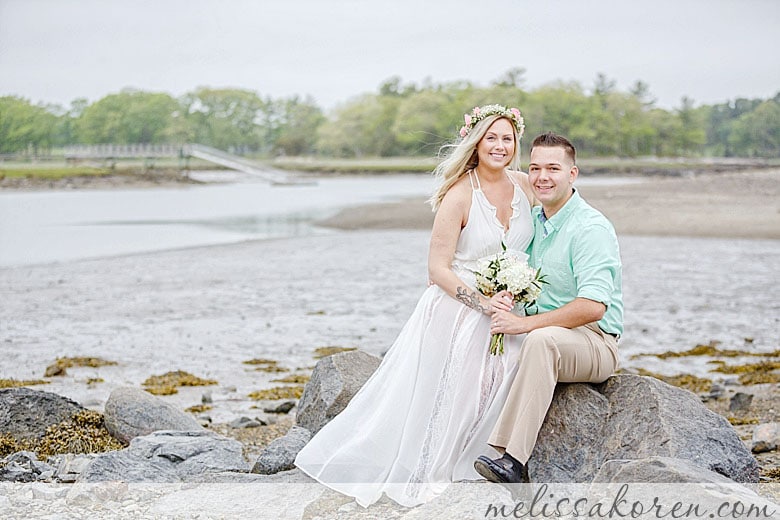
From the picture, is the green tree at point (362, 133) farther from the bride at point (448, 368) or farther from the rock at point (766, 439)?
the bride at point (448, 368)

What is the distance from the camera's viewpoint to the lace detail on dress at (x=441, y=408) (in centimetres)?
542

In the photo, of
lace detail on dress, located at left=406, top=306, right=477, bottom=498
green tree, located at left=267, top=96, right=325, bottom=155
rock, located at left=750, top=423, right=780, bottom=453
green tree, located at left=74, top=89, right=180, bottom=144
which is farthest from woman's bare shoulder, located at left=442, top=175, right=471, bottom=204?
green tree, located at left=267, top=96, right=325, bottom=155

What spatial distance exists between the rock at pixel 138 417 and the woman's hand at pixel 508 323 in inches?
137

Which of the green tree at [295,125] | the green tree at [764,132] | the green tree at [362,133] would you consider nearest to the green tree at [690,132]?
the green tree at [764,132]

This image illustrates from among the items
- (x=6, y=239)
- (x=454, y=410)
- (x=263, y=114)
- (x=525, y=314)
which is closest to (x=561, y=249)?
(x=525, y=314)

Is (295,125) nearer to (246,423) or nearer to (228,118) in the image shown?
(228,118)

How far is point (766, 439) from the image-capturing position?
6.96 m

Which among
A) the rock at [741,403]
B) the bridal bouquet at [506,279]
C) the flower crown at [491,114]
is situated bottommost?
the rock at [741,403]

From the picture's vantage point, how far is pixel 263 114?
454 feet

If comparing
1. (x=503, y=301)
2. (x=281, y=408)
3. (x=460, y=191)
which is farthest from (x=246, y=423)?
(x=503, y=301)

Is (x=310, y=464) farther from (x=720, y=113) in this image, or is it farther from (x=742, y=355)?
(x=720, y=113)

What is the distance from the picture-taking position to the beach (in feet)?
37.5

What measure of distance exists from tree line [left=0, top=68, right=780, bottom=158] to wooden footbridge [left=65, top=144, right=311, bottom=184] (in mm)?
2324

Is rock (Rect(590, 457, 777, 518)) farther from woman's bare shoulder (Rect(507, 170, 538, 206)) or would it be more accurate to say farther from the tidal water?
the tidal water
